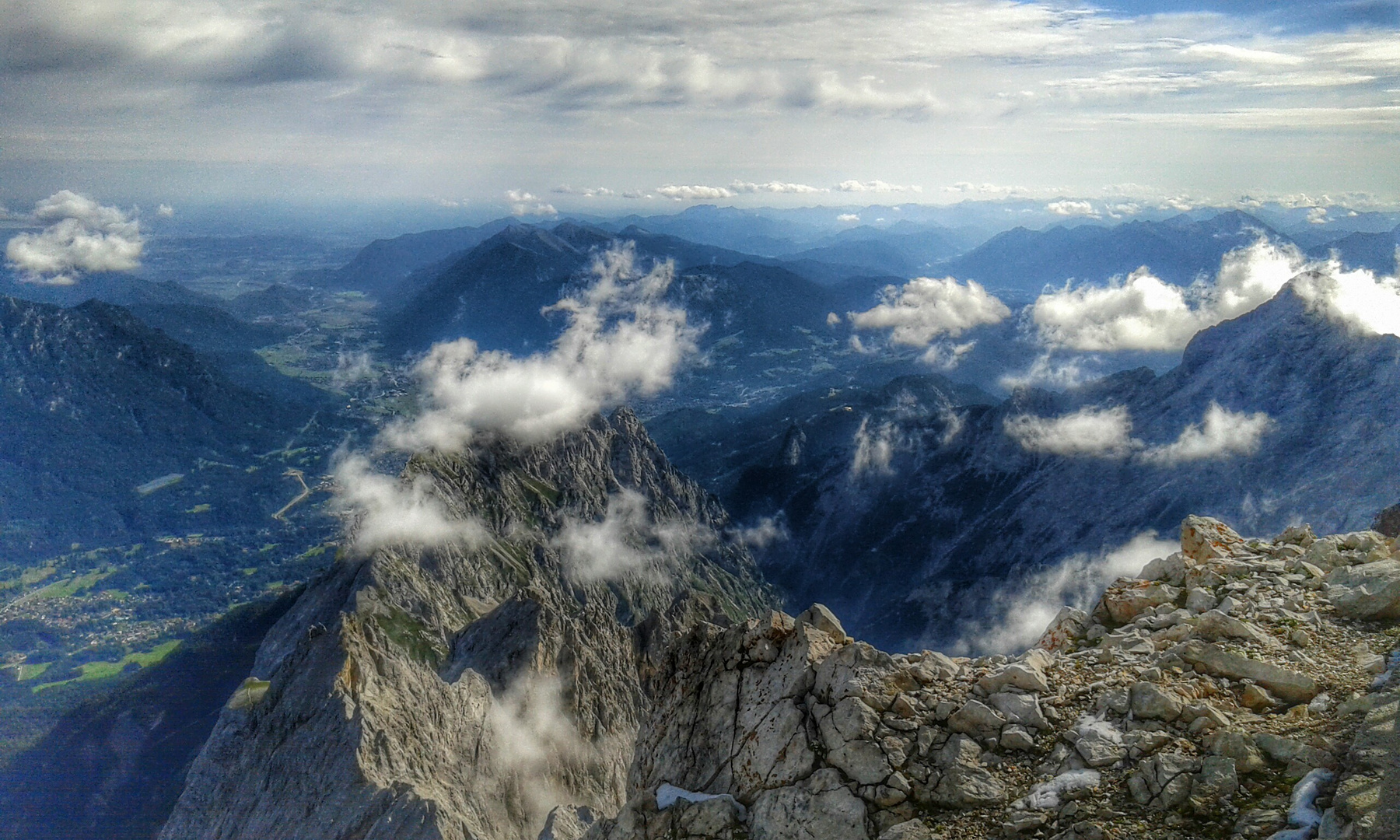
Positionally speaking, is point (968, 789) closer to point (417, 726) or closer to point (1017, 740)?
point (1017, 740)

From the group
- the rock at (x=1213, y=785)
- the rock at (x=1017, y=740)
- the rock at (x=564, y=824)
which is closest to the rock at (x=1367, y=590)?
the rock at (x=1213, y=785)

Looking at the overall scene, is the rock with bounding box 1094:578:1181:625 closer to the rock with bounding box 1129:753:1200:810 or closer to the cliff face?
the rock with bounding box 1129:753:1200:810

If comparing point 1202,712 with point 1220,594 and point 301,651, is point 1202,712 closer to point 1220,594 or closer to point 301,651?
point 1220,594

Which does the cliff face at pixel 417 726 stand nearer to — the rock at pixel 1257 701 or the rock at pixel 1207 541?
the rock at pixel 1207 541

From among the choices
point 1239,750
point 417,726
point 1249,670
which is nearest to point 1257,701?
point 1249,670

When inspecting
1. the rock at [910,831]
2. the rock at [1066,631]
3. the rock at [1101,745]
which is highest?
the rock at [1101,745]

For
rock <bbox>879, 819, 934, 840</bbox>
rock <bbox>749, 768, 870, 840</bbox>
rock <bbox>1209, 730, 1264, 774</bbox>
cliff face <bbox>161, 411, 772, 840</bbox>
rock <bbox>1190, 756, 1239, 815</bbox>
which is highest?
rock <bbox>1209, 730, 1264, 774</bbox>

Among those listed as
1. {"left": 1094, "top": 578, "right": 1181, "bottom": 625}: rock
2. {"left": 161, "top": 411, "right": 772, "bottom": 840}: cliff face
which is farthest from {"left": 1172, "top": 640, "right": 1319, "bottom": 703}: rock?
{"left": 161, "top": 411, "right": 772, "bottom": 840}: cliff face
